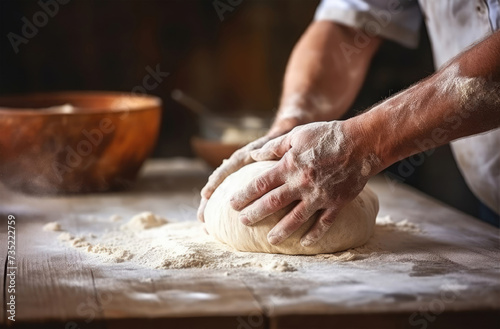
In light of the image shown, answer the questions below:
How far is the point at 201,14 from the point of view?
3.14 metres

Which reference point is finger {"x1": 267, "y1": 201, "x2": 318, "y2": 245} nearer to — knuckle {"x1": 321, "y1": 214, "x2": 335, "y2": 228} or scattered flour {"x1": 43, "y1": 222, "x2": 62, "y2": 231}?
knuckle {"x1": 321, "y1": 214, "x2": 335, "y2": 228}

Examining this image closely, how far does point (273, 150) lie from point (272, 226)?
202 mm

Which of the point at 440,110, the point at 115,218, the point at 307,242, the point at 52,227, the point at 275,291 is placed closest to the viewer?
the point at 275,291

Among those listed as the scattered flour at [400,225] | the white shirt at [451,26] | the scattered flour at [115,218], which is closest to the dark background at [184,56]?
the white shirt at [451,26]

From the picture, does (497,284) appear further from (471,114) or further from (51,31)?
(51,31)

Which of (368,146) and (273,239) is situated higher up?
(368,146)

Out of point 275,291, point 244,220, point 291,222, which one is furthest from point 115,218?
point 275,291

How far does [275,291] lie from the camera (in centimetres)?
122

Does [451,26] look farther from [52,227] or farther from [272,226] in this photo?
[52,227]

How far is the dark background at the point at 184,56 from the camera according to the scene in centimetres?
301

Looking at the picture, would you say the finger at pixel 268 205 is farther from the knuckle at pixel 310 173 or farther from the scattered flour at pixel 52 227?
the scattered flour at pixel 52 227

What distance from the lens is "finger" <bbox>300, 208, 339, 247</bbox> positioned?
56.7 inches

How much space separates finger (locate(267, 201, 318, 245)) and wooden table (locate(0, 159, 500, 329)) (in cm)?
11

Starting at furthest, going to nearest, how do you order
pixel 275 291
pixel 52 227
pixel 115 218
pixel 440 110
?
pixel 115 218 → pixel 52 227 → pixel 440 110 → pixel 275 291
